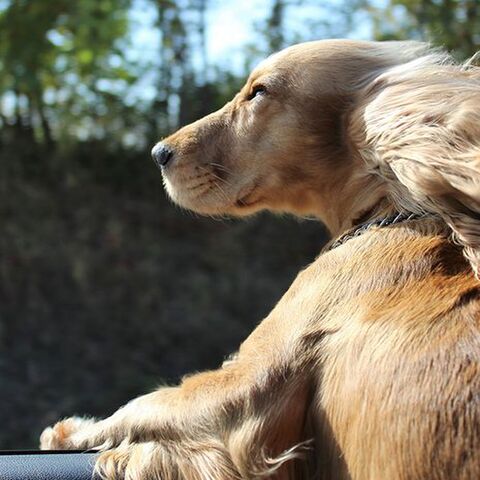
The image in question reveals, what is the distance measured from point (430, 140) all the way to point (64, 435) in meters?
1.27

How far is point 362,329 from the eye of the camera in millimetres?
2197

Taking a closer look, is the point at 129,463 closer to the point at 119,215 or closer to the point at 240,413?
the point at 240,413

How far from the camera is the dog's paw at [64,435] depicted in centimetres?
258

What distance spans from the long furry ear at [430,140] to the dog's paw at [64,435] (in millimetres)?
1069

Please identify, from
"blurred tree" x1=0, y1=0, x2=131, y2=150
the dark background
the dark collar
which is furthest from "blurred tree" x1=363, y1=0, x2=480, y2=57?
the dark collar

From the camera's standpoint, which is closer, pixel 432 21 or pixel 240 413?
pixel 240 413

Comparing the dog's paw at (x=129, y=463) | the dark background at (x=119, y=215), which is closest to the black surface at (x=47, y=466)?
the dog's paw at (x=129, y=463)

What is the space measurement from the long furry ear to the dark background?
422 cm

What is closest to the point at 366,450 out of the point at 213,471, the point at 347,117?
the point at 213,471

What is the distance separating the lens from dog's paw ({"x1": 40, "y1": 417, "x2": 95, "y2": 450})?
2.58m

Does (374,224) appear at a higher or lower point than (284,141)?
lower

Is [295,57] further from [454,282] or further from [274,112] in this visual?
[454,282]

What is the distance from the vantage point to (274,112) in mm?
2830

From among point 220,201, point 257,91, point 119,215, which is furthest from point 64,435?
point 119,215
